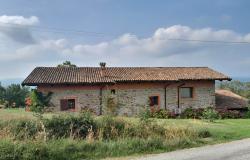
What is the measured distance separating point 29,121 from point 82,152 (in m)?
3.47

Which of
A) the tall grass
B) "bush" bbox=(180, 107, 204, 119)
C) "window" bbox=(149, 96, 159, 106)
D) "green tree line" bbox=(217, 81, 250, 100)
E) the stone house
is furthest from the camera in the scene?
"green tree line" bbox=(217, 81, 250, 100)

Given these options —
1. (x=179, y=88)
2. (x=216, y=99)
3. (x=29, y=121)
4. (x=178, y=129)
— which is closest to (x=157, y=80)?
(x=179, y=88)

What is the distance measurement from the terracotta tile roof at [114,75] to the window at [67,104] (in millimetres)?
1701

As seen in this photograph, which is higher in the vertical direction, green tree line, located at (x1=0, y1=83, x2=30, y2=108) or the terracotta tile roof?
the terracotta tile roof

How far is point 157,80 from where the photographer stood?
32.4 m

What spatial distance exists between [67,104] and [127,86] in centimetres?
525

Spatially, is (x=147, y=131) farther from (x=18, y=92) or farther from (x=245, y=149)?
(x=18, y=92)

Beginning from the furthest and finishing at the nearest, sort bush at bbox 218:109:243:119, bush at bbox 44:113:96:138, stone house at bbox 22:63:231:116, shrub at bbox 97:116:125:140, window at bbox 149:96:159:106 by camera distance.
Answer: window at bbox 149:96:159:106 < bush at bbox 218:109:243:119 < stone house at bbox 22:63:231:116 < shrub at bbox 97:116:125:140 < bush at bbox 44:113:96:138

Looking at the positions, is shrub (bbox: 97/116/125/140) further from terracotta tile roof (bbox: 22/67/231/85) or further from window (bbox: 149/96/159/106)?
window (bbox: 149/96/159/106)

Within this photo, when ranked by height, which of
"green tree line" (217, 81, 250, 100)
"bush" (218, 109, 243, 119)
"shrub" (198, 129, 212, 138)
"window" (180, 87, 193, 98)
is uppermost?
"green tree line" (217, 81, 250, 100)

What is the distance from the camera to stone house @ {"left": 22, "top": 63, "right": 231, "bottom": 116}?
31266mm

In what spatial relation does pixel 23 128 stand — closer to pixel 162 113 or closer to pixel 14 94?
pixel 162 113

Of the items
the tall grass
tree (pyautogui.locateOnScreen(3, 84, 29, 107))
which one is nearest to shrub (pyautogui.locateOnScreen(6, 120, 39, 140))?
the tall grass

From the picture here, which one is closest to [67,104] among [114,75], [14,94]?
[114,75]
